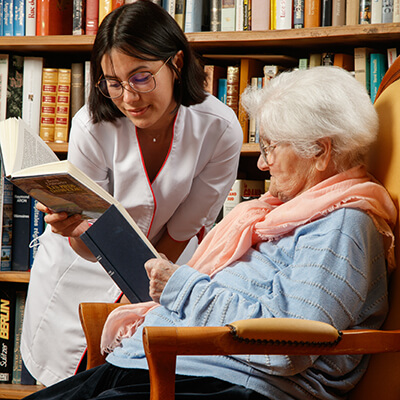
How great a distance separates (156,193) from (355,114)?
73 cm

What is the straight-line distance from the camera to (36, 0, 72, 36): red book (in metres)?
2.35

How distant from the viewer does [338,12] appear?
6.85 feet

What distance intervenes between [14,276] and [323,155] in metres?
1.46

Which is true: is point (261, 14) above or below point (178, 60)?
above

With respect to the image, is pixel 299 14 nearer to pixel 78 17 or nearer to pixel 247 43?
pixel 247 43

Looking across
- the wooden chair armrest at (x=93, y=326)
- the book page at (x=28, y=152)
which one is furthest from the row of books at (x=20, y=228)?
the wooden chair armrest at (x=93, y=326)

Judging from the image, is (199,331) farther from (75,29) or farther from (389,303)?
(75,29)

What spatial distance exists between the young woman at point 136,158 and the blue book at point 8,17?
0.75m

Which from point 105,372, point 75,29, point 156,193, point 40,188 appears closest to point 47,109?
point 75,29

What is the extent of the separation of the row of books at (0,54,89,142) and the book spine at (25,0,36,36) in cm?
10

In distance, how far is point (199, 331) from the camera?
0.99m

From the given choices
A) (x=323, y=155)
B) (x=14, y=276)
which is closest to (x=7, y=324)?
(x=14, y=276)

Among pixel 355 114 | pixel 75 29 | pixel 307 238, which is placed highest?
pixel 75 29

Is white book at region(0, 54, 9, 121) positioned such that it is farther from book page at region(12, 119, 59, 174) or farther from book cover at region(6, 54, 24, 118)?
book page at region(12, 119, 59, 174)
